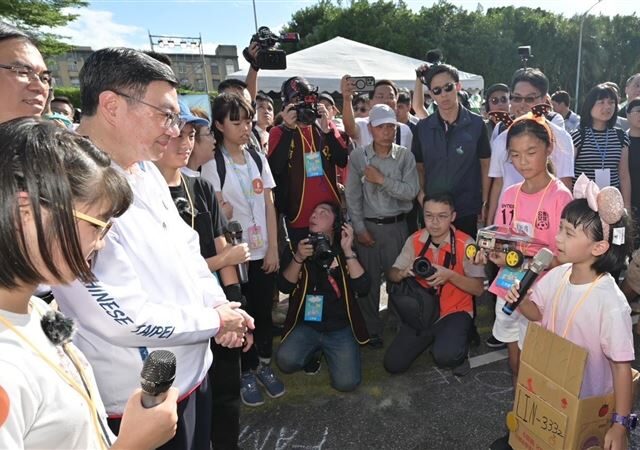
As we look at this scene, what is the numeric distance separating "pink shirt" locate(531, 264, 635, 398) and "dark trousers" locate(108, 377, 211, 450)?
1.76 m

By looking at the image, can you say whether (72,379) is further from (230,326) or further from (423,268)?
(423,268)

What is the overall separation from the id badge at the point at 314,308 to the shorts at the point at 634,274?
9.05 ft

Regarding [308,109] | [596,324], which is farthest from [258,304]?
[596,324]

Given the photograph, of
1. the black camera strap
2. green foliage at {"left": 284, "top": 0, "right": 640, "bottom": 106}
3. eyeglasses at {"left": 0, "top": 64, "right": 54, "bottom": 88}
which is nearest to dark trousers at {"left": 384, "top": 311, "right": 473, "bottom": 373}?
the black camera strap

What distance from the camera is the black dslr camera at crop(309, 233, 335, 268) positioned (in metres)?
3.12

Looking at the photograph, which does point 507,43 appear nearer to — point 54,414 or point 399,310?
point 399,310

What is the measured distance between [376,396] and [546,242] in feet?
5.15

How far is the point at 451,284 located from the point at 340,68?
8.68 meters

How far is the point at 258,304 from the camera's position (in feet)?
11.0

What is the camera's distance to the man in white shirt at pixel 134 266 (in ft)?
4.27

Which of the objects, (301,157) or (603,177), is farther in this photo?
(603,177)

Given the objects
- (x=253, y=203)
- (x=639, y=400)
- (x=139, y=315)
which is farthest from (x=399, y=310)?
(x=139, y=315)

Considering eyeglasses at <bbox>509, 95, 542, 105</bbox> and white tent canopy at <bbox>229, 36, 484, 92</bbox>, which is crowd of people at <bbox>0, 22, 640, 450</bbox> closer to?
eyeglasses at <bbox>509, 95, 542, 105</bbox>

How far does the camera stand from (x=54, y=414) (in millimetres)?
882
